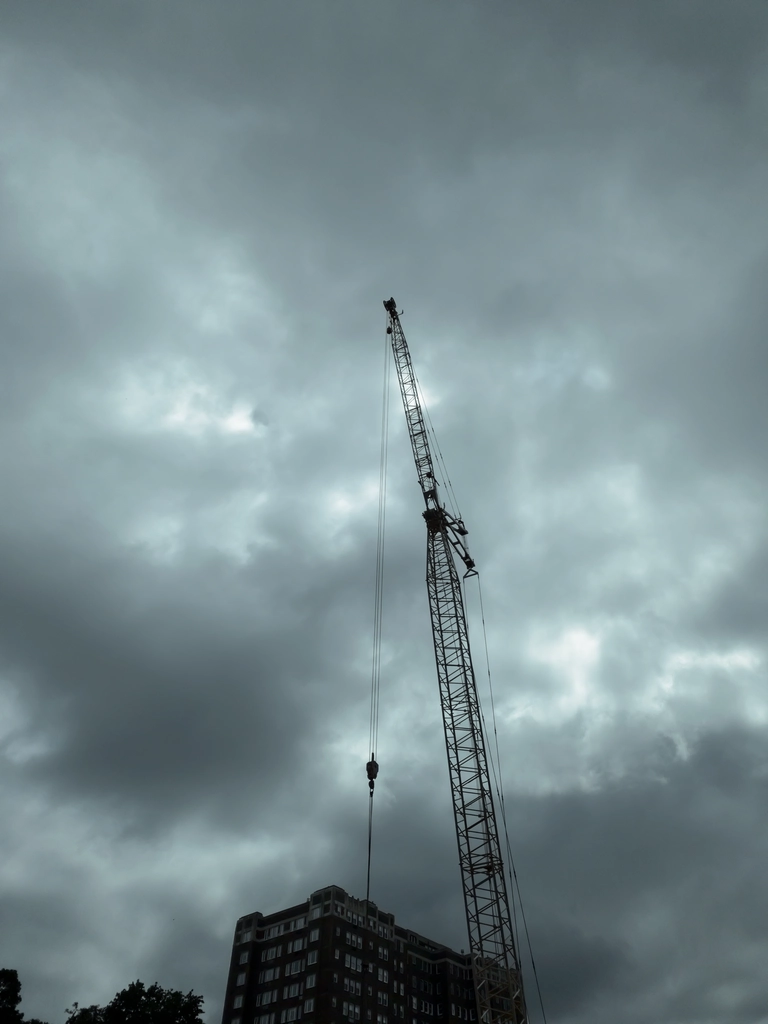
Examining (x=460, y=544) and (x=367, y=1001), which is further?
(x=367, y=1001)

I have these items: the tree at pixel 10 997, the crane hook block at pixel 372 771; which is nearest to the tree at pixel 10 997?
the tree at pixel 10 997

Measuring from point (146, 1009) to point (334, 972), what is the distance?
43446 millimetres

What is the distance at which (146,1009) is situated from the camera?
75750 millimetres

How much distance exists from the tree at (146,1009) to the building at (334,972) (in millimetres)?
37429

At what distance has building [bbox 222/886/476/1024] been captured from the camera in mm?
112500

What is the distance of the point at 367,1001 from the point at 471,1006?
84.8ft

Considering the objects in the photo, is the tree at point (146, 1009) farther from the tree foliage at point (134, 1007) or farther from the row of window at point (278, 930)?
the row of window at point (278, 930)

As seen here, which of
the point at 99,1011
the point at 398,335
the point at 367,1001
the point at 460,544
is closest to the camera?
the point at 99,1011

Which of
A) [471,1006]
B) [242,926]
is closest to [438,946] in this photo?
[471,1006]

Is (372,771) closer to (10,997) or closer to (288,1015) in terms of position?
(10,997)

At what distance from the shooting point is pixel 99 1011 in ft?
259

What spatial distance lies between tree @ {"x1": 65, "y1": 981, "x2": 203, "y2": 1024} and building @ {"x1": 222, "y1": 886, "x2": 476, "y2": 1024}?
37.4 metres

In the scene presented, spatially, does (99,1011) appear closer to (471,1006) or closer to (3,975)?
(3,975)

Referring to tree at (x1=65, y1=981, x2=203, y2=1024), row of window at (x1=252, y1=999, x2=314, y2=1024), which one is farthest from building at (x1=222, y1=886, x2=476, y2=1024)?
tree at (x1=65, y1=981, x2=203, y2=1024)
